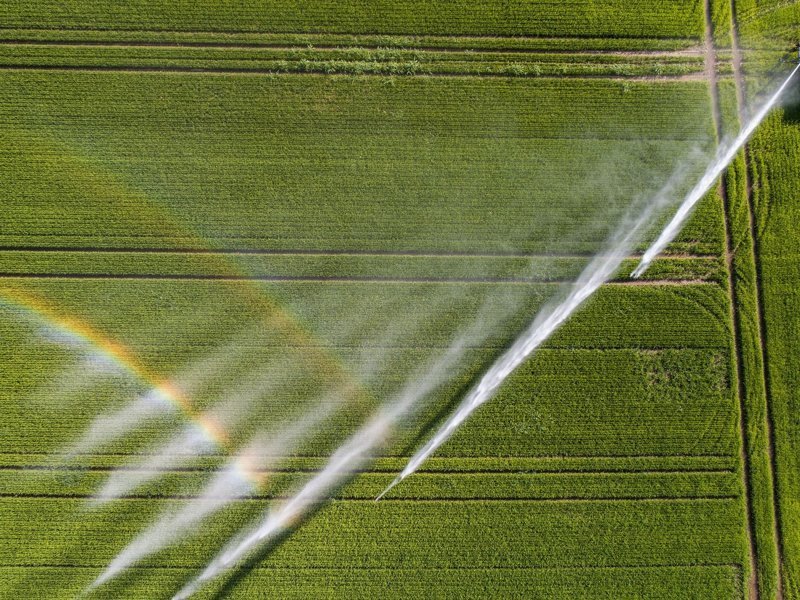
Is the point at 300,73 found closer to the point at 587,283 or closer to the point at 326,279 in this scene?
the point at 326,279

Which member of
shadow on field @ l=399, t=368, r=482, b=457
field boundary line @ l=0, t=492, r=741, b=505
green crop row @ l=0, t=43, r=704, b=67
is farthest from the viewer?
green crop row @ l=0, t=43, r=704, b=67

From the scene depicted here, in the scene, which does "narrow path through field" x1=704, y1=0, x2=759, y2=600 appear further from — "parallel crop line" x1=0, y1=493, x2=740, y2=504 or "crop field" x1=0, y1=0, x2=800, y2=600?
"parallel crop line" x1=0, y1=493, x2=740, y2=504

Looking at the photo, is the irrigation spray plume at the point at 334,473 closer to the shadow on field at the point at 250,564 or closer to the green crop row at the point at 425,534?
the shadow on field at the point at 250,564

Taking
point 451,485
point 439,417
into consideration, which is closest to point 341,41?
point 439,417

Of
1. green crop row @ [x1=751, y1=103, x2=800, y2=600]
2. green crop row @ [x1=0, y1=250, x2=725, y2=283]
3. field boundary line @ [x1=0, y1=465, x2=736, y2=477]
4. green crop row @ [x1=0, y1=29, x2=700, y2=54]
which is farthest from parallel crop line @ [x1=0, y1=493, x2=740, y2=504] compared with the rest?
green crop row @ [x1=0, y1=29, x2=700, y2=54]

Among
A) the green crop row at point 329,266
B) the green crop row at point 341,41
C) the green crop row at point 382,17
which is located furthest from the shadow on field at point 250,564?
the green crop row at point 382,17

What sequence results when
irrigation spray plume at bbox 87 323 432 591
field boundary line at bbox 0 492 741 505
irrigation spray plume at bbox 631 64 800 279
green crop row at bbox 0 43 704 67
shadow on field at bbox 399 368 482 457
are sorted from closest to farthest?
A: irrigation spray plume at bbox 87 323 432 591 → field boundary line at bbox 0 492 741 505 → shadow on field at bbox 399 368 482 457 → irrigation spray plume at bbox 631 64 800 279 → green crop row at bbox 0 43 704 67

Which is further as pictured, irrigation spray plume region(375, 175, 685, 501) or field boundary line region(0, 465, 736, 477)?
irrigation spray plume region(375, 175, 685, 501)
